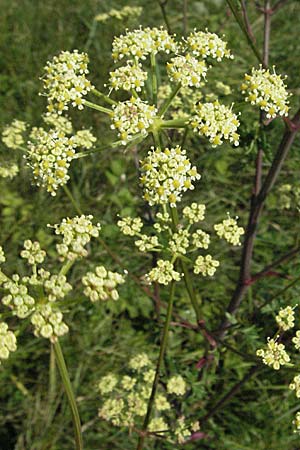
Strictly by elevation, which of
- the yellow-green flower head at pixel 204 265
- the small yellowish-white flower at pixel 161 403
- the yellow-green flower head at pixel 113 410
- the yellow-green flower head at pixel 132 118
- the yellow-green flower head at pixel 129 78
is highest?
the yellow-green flower head at pixel 129 78

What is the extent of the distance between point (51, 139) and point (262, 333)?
79.0 inches

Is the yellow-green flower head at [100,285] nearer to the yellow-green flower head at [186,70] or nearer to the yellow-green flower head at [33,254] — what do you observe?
the yellow-green flower head at [33,254]

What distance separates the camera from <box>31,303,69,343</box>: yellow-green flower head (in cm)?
184

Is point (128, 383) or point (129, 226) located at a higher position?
point (129, 226)

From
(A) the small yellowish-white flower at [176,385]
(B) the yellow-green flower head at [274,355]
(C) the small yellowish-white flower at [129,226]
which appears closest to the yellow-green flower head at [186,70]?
(C) the small yellowish-white flower at [129,226]

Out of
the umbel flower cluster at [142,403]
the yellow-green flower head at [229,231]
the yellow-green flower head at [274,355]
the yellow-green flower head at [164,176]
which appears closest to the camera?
the yellow-green flower head at [274,355]

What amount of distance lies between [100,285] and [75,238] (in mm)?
296

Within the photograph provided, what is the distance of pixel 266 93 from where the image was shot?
2631 millimetres

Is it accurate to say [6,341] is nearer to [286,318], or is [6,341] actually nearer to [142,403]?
[286,318]

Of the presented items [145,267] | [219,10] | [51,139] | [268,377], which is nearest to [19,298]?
[51,139]

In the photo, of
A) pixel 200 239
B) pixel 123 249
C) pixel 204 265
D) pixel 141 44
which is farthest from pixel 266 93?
pixel 123 249

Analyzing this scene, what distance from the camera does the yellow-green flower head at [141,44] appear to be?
8.73ft

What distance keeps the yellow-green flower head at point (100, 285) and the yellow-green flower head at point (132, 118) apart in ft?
2.49

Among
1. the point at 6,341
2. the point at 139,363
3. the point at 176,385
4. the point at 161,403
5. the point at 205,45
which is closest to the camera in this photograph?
the point at 6,341
